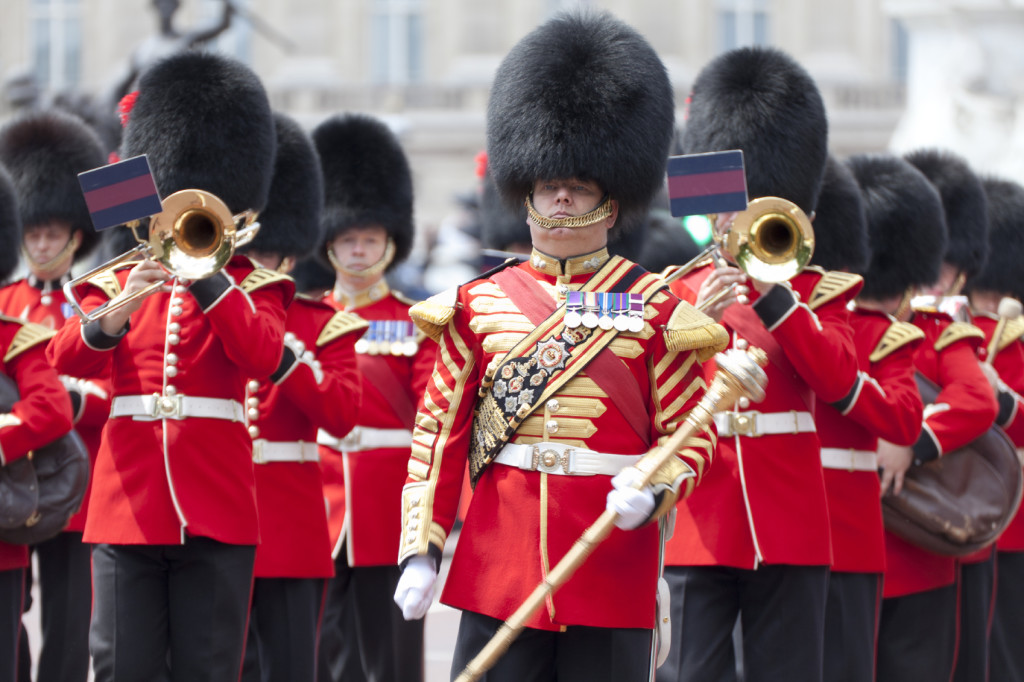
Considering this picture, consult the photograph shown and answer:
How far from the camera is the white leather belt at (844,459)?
490 cm

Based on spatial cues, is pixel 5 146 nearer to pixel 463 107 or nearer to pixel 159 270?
pixel 159 270

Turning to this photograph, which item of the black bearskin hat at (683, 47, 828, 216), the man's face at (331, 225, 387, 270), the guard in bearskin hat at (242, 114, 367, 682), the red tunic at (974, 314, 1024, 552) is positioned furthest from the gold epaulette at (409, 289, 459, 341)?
the red tunic at (974, 314, 1024, 552)

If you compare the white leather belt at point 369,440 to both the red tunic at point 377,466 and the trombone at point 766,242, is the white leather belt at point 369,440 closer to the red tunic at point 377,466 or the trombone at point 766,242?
the red tunic at point 377,466

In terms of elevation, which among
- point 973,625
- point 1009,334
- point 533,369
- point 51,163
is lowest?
point 973,625

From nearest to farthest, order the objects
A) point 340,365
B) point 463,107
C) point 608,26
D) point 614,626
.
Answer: point 614,626
point 608,26
point 340,365
point 463,107

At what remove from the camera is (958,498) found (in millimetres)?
5367

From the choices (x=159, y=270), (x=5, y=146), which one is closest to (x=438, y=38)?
(x=5, y=146)

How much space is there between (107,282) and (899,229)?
8.59ft

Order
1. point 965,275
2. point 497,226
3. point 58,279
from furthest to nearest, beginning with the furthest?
point 497,226 < point 965,275 < point 58,279

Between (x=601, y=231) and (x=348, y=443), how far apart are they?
2020 mm

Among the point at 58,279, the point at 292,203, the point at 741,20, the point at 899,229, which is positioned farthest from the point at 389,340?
the point at 741,20

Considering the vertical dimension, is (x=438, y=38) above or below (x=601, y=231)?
below

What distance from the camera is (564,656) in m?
3.66

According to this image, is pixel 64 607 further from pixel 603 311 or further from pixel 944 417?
pixel 944 417
